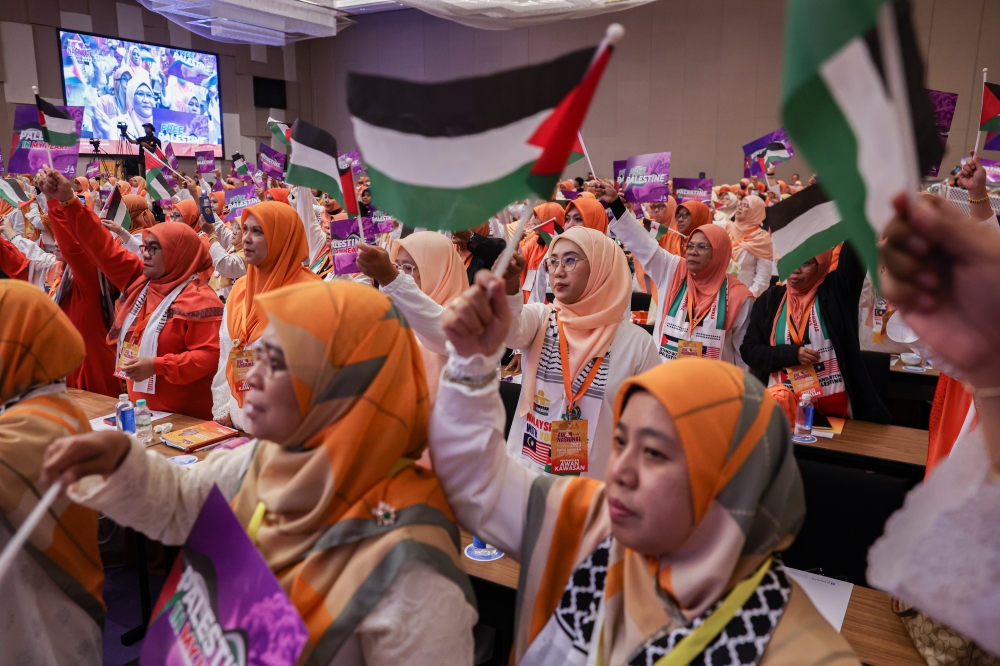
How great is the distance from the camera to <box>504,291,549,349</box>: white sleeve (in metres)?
2.67

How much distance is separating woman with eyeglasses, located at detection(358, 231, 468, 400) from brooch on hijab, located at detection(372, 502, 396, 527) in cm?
72

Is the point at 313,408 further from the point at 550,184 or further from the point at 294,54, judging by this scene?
the point at 294,54

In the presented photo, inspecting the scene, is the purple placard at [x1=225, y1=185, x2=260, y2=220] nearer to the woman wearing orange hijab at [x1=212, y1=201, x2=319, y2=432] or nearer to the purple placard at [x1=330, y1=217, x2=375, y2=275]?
the woman wearing orange hijab at [x1=212, y1=201, x2=319, y2=432]

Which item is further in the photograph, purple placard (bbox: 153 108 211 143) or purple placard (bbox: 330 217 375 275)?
purple placard (bbox: 153 108 211 143)

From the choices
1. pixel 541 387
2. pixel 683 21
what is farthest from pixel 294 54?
pixel 541 387

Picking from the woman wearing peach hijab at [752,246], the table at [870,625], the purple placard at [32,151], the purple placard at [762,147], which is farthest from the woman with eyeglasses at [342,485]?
the purple placard at [762,147]

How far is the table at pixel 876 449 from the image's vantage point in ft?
9.25

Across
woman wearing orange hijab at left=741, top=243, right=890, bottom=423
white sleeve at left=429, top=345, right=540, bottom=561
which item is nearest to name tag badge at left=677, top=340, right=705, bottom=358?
woman wearing orange hijab at left=741, top=243, right=890, bottom=423

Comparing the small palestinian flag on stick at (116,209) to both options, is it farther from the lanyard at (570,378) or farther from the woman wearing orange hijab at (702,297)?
the lanyard at (570,378)

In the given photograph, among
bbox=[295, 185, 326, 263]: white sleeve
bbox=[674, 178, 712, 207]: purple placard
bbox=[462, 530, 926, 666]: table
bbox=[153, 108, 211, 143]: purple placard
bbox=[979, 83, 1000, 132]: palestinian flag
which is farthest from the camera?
bbox=[153, 108, 211, 143]: purple placard

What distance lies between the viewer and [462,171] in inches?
52.1

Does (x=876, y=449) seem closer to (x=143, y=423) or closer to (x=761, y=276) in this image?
(x=143, y=423)

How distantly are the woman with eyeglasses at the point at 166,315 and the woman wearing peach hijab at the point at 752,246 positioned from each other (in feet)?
15.5

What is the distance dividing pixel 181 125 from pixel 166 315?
14.8 metres
